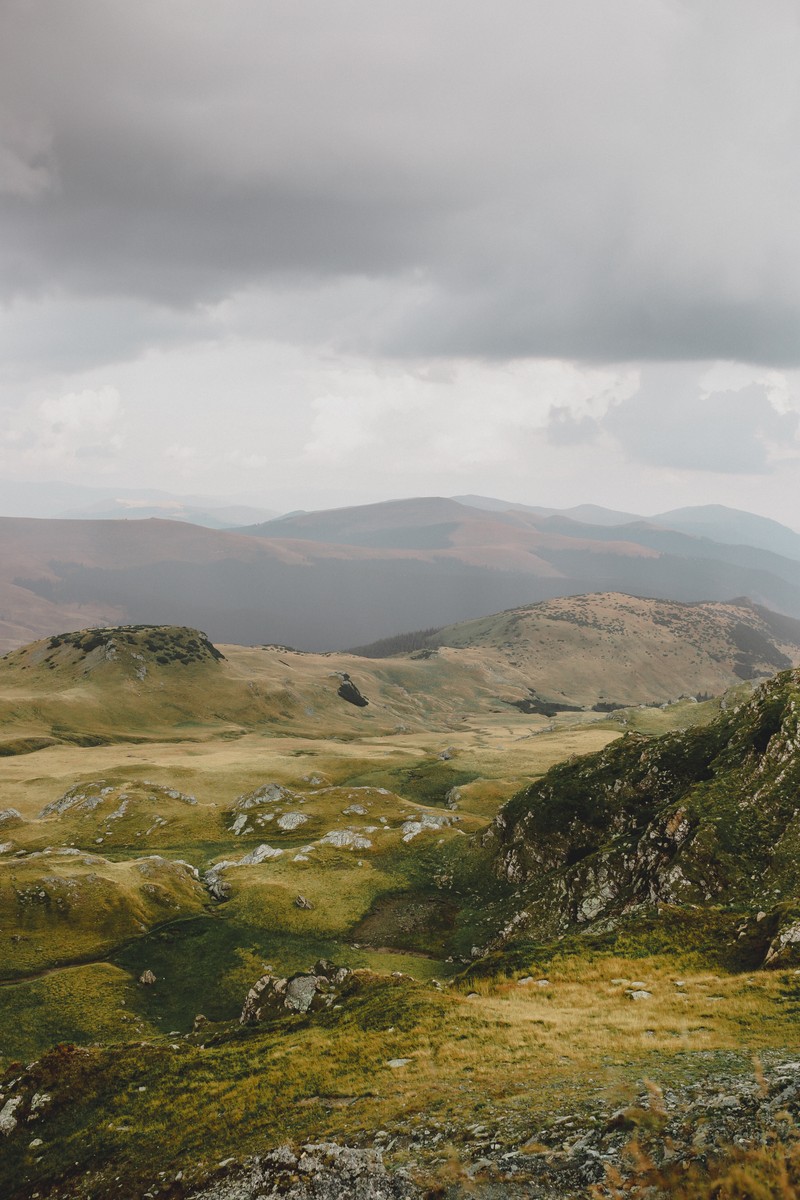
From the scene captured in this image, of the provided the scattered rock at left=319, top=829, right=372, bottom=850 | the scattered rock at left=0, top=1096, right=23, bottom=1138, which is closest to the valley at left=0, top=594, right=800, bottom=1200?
the scattered rock at left=0, top=1096, right=23, bottom=1138

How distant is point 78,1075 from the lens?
24.9 meters

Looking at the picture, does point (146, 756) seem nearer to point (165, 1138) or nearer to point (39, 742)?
point (39, 742)

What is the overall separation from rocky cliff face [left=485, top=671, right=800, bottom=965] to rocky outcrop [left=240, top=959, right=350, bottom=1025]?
19.1 meters

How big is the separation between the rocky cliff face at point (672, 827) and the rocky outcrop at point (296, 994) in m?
19.1

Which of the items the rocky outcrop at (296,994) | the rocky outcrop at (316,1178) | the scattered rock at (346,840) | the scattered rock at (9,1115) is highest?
the rocky outcrop at (316,1178)

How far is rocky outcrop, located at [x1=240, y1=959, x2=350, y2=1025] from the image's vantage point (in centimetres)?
3119

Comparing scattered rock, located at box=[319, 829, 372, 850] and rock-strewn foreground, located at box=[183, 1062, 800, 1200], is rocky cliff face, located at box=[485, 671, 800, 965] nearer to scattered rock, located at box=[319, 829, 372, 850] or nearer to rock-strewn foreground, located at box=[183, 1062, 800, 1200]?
rock-strewn foreground, located at box=[183, 1062, 800, 1200]

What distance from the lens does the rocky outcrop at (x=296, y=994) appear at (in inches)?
1228

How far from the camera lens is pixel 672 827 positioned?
4247cm

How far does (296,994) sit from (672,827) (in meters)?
27.6

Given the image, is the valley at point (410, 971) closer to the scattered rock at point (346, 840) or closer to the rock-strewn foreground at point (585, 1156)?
the rock-strewn foreground at point (585, 1156)

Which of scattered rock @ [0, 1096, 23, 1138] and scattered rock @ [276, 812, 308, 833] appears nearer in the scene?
scattered rock @ [0, 1096, 23, 1138]

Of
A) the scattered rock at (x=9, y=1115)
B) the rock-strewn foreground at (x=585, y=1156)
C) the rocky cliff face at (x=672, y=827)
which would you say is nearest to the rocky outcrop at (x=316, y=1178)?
the rock-strewn foreground at (x=585, y=1156)

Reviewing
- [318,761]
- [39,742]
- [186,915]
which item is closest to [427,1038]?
[186,915]
